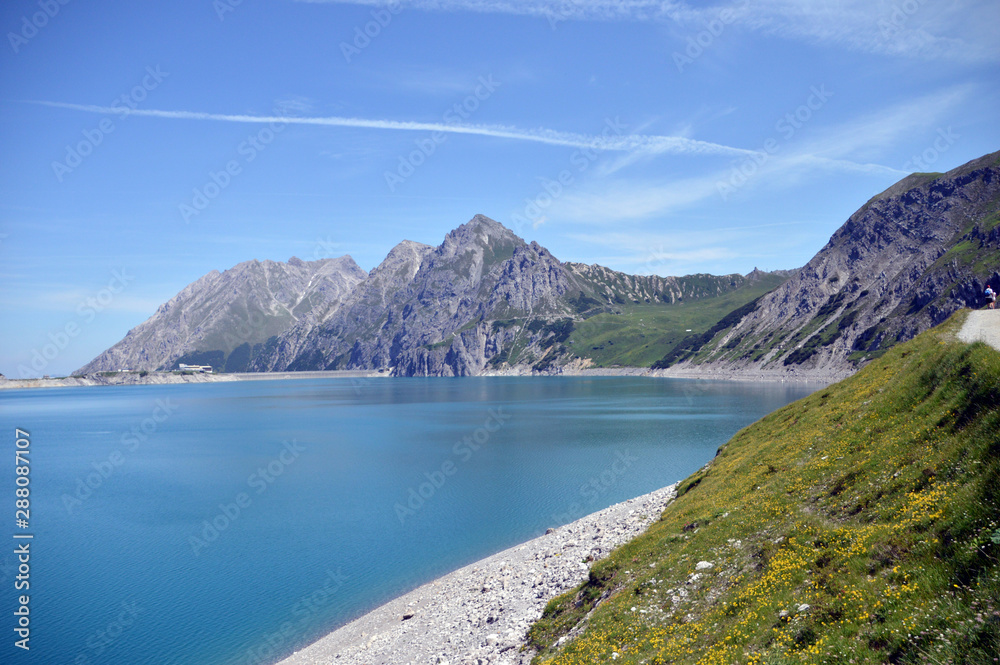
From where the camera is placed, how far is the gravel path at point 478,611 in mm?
30766

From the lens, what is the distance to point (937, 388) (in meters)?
25.9

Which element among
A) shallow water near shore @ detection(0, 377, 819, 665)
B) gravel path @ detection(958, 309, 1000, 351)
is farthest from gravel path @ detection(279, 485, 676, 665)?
gravel path @ detection(958, 309, 1000, 351)

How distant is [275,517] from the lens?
70.6 metres

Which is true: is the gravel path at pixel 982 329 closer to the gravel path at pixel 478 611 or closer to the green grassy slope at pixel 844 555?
the green grassy slope at pixel 844 555

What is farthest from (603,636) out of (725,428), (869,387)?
(725,428)

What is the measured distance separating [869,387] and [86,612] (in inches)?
2587

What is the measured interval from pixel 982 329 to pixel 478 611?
120 ft

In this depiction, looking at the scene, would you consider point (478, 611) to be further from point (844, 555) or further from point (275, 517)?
point (275, 517)

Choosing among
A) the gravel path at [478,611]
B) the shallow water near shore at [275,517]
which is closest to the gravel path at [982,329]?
the gravel path at [478,611]

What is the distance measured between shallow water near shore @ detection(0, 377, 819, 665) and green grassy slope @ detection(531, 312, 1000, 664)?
28061mm

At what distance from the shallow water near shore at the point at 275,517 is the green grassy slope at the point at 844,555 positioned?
28061 mm

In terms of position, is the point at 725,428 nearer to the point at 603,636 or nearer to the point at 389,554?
the point at 389,554

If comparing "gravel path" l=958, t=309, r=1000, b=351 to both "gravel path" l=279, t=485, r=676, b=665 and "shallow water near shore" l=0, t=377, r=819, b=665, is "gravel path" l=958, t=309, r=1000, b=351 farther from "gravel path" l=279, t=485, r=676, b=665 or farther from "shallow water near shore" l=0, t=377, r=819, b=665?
"shallow water near shore" l=0, t=377, r=819, b=665

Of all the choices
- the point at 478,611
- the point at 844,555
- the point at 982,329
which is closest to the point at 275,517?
the point at 478,611
